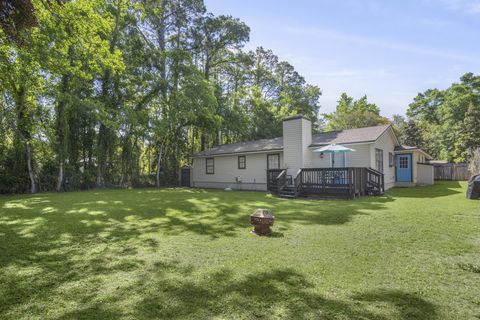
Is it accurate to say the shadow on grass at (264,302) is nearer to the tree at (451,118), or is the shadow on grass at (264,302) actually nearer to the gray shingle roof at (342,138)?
the gray shingle roof at (342,138)

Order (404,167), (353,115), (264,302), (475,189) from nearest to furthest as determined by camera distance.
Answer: (264,302), (475,189), (404,167), (353,115)

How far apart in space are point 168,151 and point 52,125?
785 cm

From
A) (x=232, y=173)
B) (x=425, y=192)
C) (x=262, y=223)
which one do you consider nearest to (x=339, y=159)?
(x=425, y=192)

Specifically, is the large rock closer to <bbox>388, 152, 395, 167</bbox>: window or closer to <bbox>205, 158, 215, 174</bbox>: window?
<bbox>388, 152, 395, 167</bbox>: window

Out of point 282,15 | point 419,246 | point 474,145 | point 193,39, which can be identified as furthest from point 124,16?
point 474,145

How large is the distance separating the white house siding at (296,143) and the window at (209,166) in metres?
6.55

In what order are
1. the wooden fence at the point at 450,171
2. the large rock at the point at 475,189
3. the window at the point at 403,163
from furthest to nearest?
the wooden fence at the point at 450,171
the window at the point at 403,163
the large rock at the point at 475,189

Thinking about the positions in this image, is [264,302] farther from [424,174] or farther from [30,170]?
[424,174]

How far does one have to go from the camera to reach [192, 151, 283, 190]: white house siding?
16.2m

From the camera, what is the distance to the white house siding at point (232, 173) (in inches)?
640

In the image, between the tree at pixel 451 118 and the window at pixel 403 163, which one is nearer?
the window at pixel 403 163

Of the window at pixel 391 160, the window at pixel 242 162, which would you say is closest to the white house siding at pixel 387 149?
the window at pixel 391 160

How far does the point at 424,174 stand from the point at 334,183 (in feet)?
33.1

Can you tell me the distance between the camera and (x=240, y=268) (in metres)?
3.64
